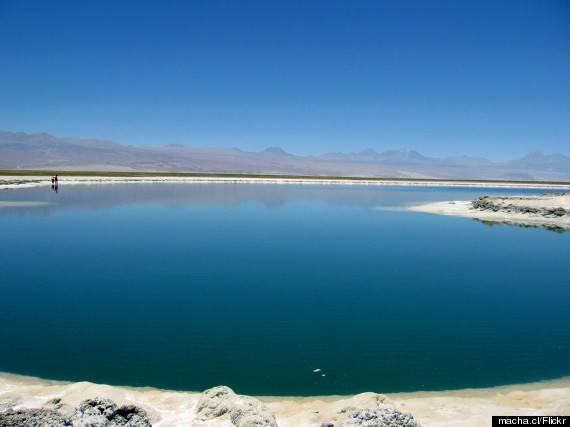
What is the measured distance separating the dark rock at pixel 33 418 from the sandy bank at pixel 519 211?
76.4 feet

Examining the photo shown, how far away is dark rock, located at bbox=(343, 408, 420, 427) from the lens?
3934 millimetres

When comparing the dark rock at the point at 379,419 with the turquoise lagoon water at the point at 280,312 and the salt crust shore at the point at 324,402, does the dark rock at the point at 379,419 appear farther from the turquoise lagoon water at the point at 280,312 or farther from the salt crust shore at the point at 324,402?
the turquoise lagoon water at the point at 280,312

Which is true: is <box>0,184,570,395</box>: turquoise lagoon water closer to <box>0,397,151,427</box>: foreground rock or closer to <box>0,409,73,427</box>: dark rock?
<box>0,397,151,427</box>: foreground rock

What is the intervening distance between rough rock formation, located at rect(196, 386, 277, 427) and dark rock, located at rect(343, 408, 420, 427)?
791 mm

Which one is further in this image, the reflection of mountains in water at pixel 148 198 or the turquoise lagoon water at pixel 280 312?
the reflection of mountains in water at pixel 148 198

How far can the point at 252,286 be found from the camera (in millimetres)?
9320

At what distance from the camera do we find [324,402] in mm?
5020

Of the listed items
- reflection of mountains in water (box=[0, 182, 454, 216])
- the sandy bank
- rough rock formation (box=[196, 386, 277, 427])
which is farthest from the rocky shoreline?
the sandy bank

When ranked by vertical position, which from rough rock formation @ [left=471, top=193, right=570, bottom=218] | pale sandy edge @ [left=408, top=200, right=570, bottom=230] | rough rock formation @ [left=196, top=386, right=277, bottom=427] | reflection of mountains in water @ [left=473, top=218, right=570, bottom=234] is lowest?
rough rock formation @ [left=196, top=386, right=277, bottom=427]

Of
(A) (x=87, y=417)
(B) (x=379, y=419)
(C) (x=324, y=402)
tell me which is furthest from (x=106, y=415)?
(B) (x=379, y=419)

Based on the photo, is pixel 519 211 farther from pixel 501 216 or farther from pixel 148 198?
pixel 148 198

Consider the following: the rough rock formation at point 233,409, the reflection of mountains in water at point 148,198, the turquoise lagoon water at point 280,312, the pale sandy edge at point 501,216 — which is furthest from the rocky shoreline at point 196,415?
the pale sandy edge at point 501,216

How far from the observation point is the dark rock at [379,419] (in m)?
3.93

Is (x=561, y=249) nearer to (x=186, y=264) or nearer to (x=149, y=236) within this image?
(x=186, y=264)
